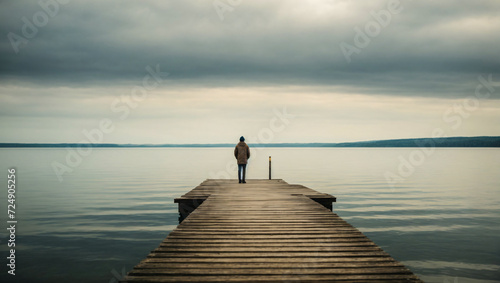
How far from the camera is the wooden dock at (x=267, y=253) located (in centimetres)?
523

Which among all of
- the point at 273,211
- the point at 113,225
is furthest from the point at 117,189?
the point at 273,211

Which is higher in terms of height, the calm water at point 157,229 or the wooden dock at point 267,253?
the wooden dock at point 267,253

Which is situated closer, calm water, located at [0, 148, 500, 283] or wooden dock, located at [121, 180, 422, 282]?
wooden dock, located at [121, 180, 422, 282]

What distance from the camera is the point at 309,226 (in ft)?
27.7

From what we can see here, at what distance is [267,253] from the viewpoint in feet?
20.5

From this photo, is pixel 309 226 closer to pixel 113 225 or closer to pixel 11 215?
pixel 113 225

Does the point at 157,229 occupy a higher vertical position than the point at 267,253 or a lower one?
lower

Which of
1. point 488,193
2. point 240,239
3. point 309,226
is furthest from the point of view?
point 488,193

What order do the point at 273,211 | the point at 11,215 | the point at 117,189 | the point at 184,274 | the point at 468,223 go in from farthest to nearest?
the point at 117,189, the point at 11,215, the point at 468,223, the point at 273,211, the point at 184,274

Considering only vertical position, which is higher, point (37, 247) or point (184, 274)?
point (184, 274)

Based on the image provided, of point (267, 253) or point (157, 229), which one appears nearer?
point (267, 253)

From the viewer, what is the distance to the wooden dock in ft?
17.2

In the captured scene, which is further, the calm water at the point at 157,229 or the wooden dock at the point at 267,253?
the calm water at the point at 157,229

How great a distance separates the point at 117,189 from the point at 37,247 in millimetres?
17130
